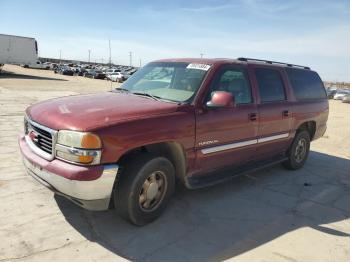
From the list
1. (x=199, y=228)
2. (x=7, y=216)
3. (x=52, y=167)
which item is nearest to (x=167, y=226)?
(x=199, y=228)

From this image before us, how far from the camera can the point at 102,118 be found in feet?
11.8

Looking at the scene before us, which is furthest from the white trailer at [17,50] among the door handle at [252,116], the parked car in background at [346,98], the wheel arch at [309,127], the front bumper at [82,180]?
the front bumper at [82,180]

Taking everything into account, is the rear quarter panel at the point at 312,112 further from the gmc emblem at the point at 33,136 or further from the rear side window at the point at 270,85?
the gmc emblem at the point at 33,136

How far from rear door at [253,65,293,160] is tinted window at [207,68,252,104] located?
0.89ft

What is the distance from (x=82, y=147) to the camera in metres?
3.36

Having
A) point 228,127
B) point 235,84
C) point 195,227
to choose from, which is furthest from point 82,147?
point 235,84

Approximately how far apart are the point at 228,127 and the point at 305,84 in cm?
276

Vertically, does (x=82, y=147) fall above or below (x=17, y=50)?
below

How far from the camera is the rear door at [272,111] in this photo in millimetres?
5426

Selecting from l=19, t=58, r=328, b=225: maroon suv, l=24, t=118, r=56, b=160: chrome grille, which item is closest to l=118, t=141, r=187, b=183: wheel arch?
l=19, t=58, r=328, b=225: maroon suv

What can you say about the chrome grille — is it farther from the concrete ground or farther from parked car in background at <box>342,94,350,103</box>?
parked car in background at <box>342,94,350,103</box>

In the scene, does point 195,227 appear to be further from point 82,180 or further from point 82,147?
point 82,147

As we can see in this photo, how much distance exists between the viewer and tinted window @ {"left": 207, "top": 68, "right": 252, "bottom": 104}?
15.5 feet

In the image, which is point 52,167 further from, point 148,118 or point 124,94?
point 124,94
